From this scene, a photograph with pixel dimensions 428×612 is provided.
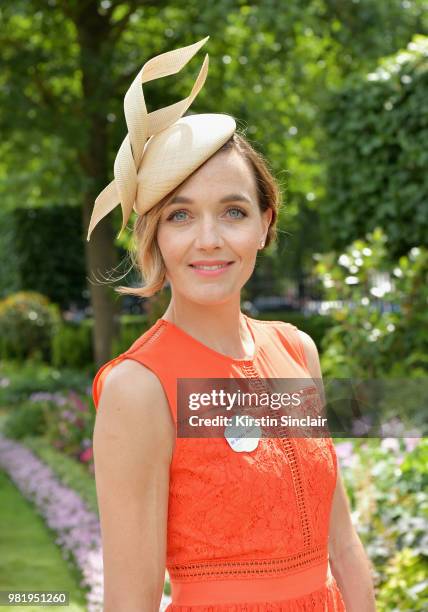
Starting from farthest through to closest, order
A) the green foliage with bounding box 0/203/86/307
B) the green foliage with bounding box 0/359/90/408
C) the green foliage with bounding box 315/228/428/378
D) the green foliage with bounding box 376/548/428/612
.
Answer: the green foliage with bounding box 0/203/86/307 → the green foliage with bounding box 0/359/90/408 → the green foliage with bounding box 315/228/428/378 → the green foliage with bounding box 376/548/428/612

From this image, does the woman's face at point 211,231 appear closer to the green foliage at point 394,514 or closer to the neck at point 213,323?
the neck at point 213,323

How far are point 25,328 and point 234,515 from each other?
11.5m

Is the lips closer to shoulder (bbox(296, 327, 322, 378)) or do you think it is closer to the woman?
the woman

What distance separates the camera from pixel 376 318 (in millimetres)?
5113

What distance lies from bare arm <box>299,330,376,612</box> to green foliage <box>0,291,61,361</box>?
1117 cm

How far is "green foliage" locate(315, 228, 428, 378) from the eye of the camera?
5051 mm

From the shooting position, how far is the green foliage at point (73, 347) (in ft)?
37.9

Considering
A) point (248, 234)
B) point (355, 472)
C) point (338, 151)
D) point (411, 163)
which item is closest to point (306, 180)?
point (338, 151)

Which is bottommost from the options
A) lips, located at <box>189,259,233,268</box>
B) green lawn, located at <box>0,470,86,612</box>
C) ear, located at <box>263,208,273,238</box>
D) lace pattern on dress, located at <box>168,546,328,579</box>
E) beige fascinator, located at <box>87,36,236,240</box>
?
green lawn, located at <box>0,470,86,612</box>

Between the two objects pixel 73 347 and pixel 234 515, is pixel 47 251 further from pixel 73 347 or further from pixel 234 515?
pixel 234 515

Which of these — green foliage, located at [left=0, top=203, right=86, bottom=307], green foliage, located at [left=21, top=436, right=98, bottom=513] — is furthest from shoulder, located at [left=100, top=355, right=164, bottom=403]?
green foliage, located at [left=0, top=203, right=86, bottom=307]

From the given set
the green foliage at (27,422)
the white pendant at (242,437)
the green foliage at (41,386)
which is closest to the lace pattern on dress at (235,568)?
the white pendant at (242,437)

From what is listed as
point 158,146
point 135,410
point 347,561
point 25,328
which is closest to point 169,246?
point 158,146

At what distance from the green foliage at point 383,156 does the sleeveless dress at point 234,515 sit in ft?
15.5
